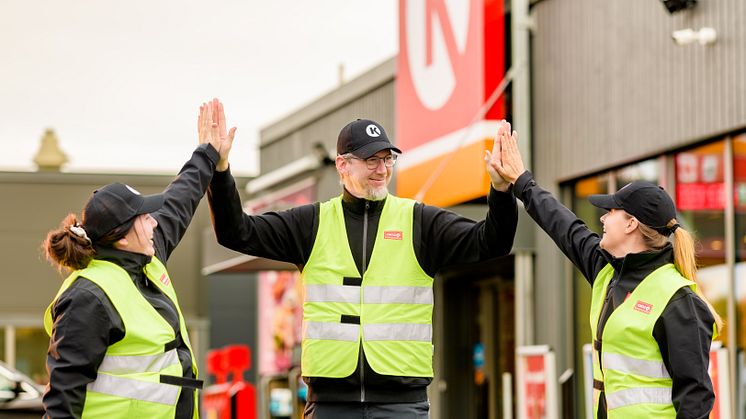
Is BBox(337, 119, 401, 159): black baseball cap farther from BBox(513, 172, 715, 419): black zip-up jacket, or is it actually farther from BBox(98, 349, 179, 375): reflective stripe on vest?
BBox(98, 349, 179, 375): reflective stripe on vest

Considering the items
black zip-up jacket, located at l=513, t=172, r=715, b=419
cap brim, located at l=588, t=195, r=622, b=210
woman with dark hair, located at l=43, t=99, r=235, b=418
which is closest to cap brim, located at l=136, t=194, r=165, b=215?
woman with dark hair, located at l=43, t=99, r=235, b=418

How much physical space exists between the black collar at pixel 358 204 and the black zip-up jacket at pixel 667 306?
65 cm

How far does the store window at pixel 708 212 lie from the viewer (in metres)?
12.0

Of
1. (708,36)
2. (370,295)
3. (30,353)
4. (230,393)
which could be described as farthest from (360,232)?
(30,353)

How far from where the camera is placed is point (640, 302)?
233 inches

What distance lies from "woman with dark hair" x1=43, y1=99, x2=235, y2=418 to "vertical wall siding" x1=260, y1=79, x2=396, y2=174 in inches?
483

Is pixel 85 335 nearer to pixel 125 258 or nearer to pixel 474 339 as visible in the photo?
pixel 125 258

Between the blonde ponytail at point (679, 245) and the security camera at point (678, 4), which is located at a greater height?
the security camera at point (678, 4)

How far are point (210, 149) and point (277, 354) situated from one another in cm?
1757

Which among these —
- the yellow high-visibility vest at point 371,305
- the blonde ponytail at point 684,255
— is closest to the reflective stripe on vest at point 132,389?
the yellow high-visibility vest at point 371,305

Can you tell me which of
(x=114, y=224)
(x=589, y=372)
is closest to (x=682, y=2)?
(x=589, y=372)

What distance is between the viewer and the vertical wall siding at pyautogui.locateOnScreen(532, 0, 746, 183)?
11.7 m

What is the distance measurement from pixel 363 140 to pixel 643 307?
148cm

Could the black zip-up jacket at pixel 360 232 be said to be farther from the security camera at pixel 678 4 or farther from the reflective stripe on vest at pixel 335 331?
the security camera at pixel 678 4
